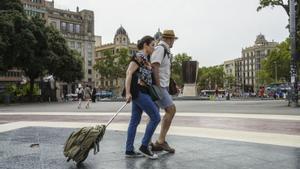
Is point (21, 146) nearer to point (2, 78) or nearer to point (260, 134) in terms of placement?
point (260, 134)

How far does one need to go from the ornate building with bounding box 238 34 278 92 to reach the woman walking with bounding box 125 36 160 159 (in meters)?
140

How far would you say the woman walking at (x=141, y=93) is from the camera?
520cm

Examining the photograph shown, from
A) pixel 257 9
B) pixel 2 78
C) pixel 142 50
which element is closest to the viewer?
pixel 142 50

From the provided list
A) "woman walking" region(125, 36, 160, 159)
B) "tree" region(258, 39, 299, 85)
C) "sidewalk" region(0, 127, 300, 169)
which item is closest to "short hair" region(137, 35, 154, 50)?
"woman walking" region(125, 36, 160, 159)

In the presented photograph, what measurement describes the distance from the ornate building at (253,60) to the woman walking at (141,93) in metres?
140

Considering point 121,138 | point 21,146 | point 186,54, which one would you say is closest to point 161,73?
point 121,138

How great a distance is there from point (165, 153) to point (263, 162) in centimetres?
144

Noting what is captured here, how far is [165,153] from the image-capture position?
18.2ft

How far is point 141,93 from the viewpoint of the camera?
524 centimetres

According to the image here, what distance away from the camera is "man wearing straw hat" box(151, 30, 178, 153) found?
5.48m

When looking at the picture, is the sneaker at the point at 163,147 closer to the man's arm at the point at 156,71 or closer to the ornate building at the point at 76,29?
the man's arm at the point at 156,71

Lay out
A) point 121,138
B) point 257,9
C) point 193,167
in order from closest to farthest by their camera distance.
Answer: point 193,167 → point 121,138 → point 257,9

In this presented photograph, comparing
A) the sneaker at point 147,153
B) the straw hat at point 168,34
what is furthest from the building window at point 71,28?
the sneaker at point 147,153

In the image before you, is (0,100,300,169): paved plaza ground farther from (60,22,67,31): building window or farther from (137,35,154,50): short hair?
(60,22,67,31): building window
